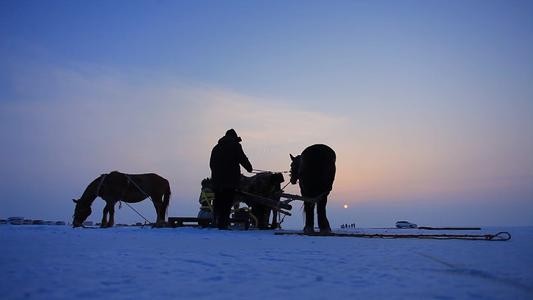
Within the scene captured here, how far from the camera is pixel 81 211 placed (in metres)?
13.5

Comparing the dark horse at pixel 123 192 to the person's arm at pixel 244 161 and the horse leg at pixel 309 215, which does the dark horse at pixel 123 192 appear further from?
the horse leg at pixel 309 215

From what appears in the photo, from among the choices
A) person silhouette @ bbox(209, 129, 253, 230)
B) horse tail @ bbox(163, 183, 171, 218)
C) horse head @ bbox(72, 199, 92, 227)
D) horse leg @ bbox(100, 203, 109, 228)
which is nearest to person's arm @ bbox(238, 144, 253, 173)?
person silhouette @ bbox(209, 129, 253, 230)

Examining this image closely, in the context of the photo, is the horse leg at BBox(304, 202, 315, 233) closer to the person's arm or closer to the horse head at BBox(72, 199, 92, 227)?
the person's arm

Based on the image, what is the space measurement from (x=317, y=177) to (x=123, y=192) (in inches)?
251

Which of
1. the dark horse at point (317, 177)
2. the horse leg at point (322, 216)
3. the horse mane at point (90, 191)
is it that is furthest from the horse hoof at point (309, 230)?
the horse mane at point (90, 191)

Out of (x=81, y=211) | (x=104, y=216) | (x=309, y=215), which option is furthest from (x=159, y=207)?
(x=309, y=215)

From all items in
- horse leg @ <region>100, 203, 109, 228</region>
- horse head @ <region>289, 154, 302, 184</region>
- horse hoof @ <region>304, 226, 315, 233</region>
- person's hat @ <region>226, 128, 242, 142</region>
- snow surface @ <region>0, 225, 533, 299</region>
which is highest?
person's hat @ <region>226, 128, 242, 142</region>

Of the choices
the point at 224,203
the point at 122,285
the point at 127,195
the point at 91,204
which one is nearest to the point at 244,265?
the point at 122,285

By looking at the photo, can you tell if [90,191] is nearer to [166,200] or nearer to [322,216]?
[166,200]

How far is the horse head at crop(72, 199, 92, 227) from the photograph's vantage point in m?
13.4

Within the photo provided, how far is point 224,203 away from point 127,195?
3.80m

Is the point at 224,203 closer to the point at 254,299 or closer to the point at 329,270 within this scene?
the point at 329,270

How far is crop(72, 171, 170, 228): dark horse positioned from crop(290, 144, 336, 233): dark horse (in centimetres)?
510

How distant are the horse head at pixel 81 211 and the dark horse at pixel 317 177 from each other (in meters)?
7.34
